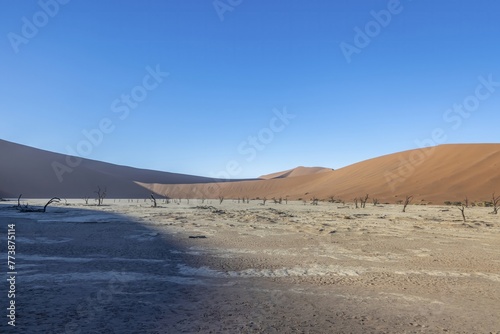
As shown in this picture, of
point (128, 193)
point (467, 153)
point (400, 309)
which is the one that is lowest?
point (400, 309)

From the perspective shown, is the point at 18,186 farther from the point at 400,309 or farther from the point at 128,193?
the point at 400,309

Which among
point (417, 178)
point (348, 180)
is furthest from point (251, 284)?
point (348, 180)

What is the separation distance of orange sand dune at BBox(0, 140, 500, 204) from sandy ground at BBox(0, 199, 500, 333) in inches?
1422

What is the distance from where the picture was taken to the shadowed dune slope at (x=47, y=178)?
67312 millimetres

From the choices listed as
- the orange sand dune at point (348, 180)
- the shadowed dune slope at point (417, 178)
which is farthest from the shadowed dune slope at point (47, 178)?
the shadowed dune slope at point (417, 178)

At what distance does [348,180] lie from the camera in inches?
2813

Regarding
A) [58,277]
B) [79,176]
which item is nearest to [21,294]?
[58,277]

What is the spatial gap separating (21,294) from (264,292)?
3.78 m

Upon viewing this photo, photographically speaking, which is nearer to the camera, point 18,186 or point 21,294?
point 21,294

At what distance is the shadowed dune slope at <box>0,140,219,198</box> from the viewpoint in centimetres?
6731

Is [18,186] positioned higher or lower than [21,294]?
higher

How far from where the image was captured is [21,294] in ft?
19.6

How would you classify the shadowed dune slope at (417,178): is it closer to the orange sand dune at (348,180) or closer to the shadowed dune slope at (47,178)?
the orange sand dune at (348,180)

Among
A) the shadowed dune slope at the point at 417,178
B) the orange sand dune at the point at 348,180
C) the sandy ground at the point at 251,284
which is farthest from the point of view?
the orange sand dune at the point at 348,180
